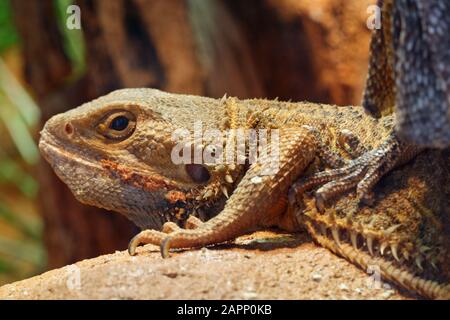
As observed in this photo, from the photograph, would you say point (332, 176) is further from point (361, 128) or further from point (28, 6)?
point (28, 6)

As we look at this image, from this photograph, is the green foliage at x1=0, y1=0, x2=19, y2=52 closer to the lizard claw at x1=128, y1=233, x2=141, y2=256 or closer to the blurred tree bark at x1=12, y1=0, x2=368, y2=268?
the blurred tree bark at x1=12, y1=0, x2=368, y2=268

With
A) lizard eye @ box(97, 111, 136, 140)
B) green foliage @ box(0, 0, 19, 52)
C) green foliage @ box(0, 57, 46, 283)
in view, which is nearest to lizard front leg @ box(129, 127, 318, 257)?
lizard eye @ box(97, 111, 136, 140)

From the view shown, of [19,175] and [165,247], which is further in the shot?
[19,175]

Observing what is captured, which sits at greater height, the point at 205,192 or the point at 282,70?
the point at 282,70

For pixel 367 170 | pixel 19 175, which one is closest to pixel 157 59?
pixel 367 170

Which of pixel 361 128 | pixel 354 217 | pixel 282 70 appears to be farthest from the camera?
pixel 282 70

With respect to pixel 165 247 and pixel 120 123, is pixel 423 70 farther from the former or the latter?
pixel 120 123
